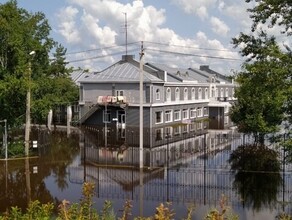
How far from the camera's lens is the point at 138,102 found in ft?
125

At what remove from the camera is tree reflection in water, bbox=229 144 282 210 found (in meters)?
14.9

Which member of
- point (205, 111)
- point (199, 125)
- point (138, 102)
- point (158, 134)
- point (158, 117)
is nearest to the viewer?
point (158, 134)

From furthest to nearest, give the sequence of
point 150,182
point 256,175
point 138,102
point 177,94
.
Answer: point 177,94
point 138,102
point 256,175
point 150,182

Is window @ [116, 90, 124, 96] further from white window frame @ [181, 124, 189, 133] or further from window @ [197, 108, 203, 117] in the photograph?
window @ [197, 108, 203, 117]

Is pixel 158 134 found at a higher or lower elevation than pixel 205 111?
lower

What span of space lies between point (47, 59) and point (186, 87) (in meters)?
21.9

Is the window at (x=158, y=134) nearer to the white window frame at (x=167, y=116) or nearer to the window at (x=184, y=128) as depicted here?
the white window frame at (x=167, y=116)

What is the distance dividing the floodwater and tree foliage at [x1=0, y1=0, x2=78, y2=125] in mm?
3174

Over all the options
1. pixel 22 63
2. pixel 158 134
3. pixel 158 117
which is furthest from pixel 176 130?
pixel 22 63

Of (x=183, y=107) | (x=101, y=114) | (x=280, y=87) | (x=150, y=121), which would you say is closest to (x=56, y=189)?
(x=280, y=87)

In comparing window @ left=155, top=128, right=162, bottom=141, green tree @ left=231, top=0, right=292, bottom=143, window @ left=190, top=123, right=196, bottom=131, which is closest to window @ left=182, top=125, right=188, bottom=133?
window @ left=190, top=123, right=196, bottom=131

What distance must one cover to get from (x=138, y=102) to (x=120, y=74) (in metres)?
4.04

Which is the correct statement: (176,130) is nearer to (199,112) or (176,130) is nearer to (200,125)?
(200,125)

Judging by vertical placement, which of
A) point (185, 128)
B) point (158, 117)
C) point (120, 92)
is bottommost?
point (185, 128)
